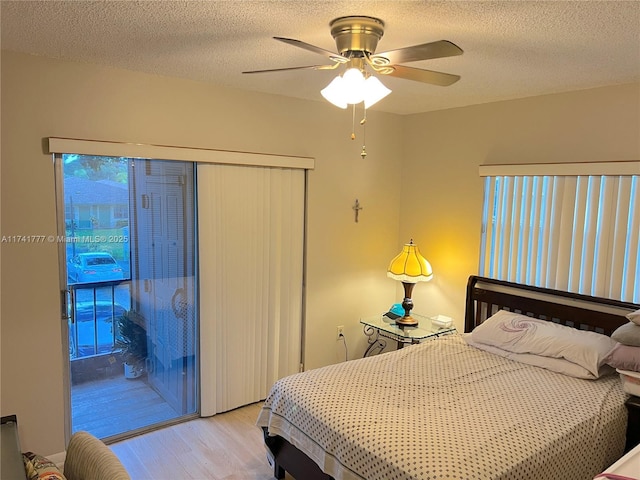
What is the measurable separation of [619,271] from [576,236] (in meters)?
0.34

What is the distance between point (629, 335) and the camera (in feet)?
8.25

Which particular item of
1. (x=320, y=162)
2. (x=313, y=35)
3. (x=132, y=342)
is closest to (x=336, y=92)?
(x=313, y=35)

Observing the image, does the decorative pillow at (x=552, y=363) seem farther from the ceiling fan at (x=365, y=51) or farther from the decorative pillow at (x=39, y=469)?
the decorative pillow at (x=39, y=469)

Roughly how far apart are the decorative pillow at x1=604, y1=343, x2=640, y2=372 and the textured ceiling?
1502mm

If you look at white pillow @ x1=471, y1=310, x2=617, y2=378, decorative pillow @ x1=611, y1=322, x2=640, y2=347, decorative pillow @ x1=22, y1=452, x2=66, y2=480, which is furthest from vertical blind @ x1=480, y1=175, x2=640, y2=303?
decorative pillow @ x1=22, y1=452, x2=66, y2=480

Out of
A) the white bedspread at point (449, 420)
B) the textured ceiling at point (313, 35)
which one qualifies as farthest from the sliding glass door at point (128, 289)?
the white bedspread at point (449, 420)

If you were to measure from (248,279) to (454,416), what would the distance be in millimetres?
1804

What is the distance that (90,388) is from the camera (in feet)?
9.84

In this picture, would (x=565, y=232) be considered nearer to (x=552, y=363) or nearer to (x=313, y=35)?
(x=552, y=363)

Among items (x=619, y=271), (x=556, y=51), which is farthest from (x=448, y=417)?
(x=556, y=51)

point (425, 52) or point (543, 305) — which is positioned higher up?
point (425, 52)

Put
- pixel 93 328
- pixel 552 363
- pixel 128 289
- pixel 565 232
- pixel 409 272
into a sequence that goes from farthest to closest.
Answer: pixel 409 272
pixel 565 232
pixel 128 289
pixel 93 328
pixel 552 363

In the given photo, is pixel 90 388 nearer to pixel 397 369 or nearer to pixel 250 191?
pixel 250 191

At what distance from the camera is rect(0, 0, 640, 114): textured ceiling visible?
1.80 metres
